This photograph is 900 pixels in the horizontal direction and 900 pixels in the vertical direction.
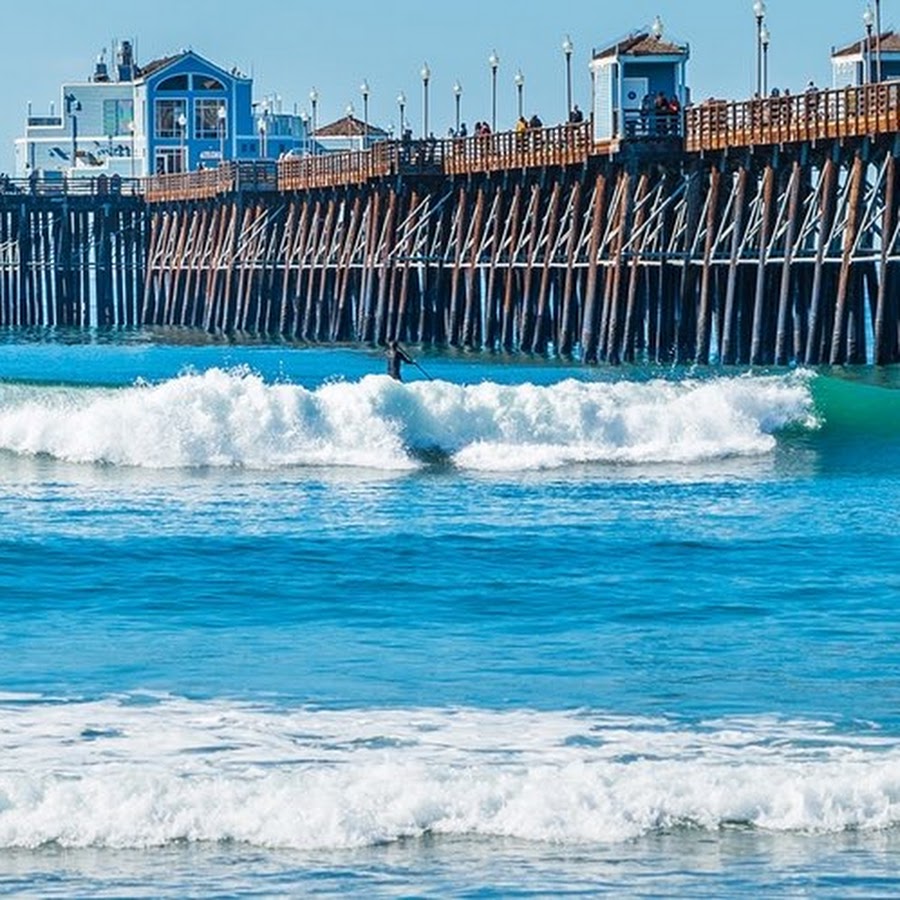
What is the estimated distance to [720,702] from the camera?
16.5 meters

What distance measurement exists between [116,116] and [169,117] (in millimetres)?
11641

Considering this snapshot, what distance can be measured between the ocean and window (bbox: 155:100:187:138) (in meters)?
77.8

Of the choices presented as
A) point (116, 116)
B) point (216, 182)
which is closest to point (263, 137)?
point (116, 116)

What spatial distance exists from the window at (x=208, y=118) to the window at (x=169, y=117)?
0.57 m

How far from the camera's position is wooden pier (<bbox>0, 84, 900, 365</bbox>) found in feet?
149

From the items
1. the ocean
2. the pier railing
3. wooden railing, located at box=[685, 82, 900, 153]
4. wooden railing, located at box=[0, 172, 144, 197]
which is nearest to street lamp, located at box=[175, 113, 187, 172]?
wooden railing, located at box=[0, 172, 144, 197]

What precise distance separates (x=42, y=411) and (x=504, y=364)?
20.0 meters

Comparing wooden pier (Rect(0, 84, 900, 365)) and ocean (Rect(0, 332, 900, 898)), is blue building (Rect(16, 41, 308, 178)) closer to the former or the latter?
wooden pier (Rect(0, 84, 900, 365))

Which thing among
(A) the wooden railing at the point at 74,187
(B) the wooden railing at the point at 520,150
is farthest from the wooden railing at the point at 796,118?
(A) the wooden railing at the point at 74,187

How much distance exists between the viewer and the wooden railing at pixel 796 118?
4378 cm

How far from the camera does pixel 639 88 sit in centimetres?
5569

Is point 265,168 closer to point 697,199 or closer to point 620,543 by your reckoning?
point 697,199

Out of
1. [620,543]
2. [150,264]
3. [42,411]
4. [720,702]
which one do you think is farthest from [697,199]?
[150,264]

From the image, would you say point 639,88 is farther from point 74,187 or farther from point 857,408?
point 74,187
